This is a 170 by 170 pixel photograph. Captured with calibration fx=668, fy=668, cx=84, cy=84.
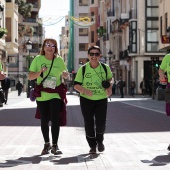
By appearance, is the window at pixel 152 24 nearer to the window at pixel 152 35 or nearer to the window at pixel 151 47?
the window at pixel 152 35

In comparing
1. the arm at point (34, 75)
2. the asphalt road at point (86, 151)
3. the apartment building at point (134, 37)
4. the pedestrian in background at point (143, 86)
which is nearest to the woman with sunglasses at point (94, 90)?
the asphalt road at point (86, 151)

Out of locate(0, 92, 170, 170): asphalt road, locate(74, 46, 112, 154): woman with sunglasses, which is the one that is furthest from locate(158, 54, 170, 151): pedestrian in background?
locate(0, 92, 170, 170): asphalt road

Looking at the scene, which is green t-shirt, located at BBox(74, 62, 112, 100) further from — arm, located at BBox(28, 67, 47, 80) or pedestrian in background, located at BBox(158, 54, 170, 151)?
pedestrian in background, located at BBox(158, 54, 170, 151)

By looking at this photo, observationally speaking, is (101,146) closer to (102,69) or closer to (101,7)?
(102,69)

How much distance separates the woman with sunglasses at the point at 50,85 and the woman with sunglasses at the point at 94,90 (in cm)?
31

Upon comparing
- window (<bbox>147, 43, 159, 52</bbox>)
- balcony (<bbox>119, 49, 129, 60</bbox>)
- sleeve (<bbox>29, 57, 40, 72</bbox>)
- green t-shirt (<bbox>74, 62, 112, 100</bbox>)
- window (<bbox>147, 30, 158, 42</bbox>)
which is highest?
window (<bbox>147, 30, 158, 42</bbox>)

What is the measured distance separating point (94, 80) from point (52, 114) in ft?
2.75

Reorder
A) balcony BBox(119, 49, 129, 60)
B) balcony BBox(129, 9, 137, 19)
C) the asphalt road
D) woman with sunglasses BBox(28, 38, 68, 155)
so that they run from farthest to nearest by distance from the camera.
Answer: balcony BBox(119, 49, 129, 60), balcony BBox(129, 9, 137, 19), woman with sunglasses BBox(28, 38, 68, 155), the asphalt road

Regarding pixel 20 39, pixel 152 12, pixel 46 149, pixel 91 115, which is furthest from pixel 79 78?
pixel 20 39

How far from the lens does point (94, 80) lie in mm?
10398

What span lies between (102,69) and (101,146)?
121cm

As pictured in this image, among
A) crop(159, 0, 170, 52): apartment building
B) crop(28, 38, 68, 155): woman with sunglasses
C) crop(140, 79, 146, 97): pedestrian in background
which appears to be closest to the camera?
crop(28, 38, 68, 155): woman with sunglasses

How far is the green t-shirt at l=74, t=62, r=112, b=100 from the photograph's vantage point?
10383 mm

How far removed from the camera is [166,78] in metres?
11.2
